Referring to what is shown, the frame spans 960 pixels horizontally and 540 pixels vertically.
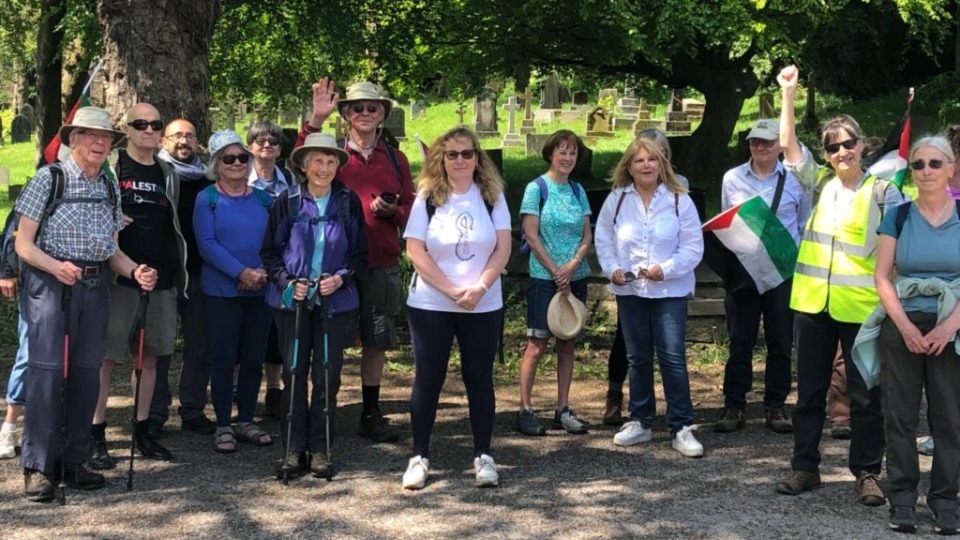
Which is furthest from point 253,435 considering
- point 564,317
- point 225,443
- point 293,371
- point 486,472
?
point 564,317

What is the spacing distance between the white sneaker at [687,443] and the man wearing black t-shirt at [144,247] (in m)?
2.85

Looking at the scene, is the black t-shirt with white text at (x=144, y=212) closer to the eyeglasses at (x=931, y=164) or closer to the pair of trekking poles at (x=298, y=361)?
the pair of trekking poles at (x=298, y=361)

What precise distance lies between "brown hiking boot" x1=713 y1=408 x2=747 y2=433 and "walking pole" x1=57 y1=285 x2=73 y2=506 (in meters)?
3.75

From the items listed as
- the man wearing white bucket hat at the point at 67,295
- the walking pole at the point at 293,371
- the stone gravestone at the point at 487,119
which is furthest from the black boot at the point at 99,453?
the stone gravestone at the point at 487,119

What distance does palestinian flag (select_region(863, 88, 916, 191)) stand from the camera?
19.4ft

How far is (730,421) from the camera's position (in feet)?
23.4

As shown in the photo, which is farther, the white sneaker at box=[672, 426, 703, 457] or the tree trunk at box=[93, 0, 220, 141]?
the tree trunk at box=[93, 0, 220, 141]

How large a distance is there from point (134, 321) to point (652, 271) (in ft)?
9.42

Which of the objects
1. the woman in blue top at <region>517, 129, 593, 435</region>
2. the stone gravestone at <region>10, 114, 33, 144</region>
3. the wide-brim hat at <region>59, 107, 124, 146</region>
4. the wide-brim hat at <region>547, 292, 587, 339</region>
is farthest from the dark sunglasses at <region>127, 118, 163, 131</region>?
the stone gravestone at <region>10, 114, 33, 144</region>

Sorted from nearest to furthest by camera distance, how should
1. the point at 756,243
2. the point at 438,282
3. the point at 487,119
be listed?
the point at 438,282
the point at 756,243
the point at 487,119

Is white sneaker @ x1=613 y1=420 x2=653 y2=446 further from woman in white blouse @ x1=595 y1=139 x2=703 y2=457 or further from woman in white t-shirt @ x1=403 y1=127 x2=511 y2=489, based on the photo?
woman in white t-shirt @ x1=403 y1=127 x2=511 y2=489

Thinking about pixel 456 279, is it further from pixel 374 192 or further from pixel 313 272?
pixel 374 192

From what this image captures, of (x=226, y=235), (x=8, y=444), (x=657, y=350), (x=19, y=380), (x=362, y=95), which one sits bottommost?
(x=8, y=444)

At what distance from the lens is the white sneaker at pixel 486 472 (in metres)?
5.99
